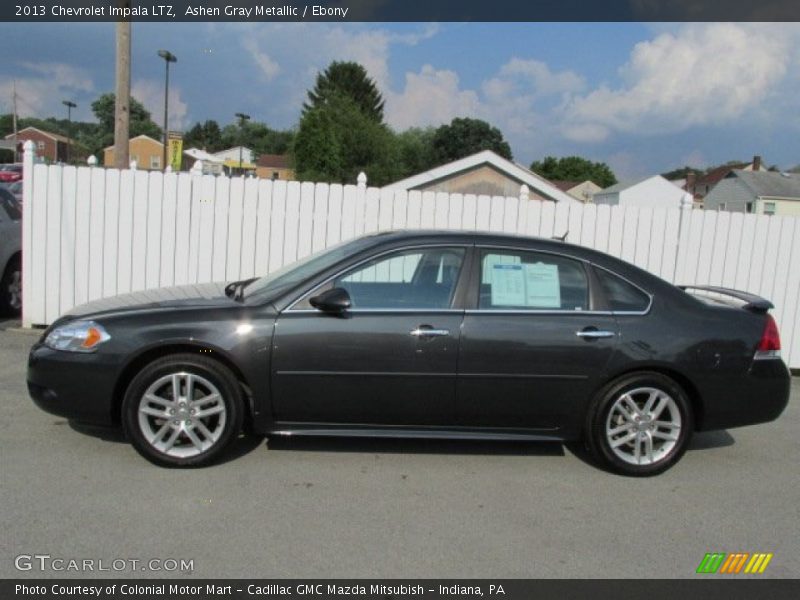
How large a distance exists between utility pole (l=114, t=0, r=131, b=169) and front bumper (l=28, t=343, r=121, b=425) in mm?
6184

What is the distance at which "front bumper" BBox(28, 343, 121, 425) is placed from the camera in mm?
4137

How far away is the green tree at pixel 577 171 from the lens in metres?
101

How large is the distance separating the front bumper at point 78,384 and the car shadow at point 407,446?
1.13m

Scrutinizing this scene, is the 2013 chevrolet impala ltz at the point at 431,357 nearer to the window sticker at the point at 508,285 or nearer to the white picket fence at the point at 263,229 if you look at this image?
the window sticker at the point at 508,285

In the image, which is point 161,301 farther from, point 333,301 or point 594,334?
point 594,334

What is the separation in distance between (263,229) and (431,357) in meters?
4.36

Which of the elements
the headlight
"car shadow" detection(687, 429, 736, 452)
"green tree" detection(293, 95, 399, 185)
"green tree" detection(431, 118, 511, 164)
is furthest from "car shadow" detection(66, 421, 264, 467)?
"green tree" detection(431, 118, 511, 164)

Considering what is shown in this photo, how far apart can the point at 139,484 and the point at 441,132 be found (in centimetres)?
8630

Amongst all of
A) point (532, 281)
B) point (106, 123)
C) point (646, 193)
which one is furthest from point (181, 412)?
point (106, 123)

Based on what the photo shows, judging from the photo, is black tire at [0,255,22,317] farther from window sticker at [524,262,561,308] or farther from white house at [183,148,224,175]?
window sticker at [524,262,561,308]

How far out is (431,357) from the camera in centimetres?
423
